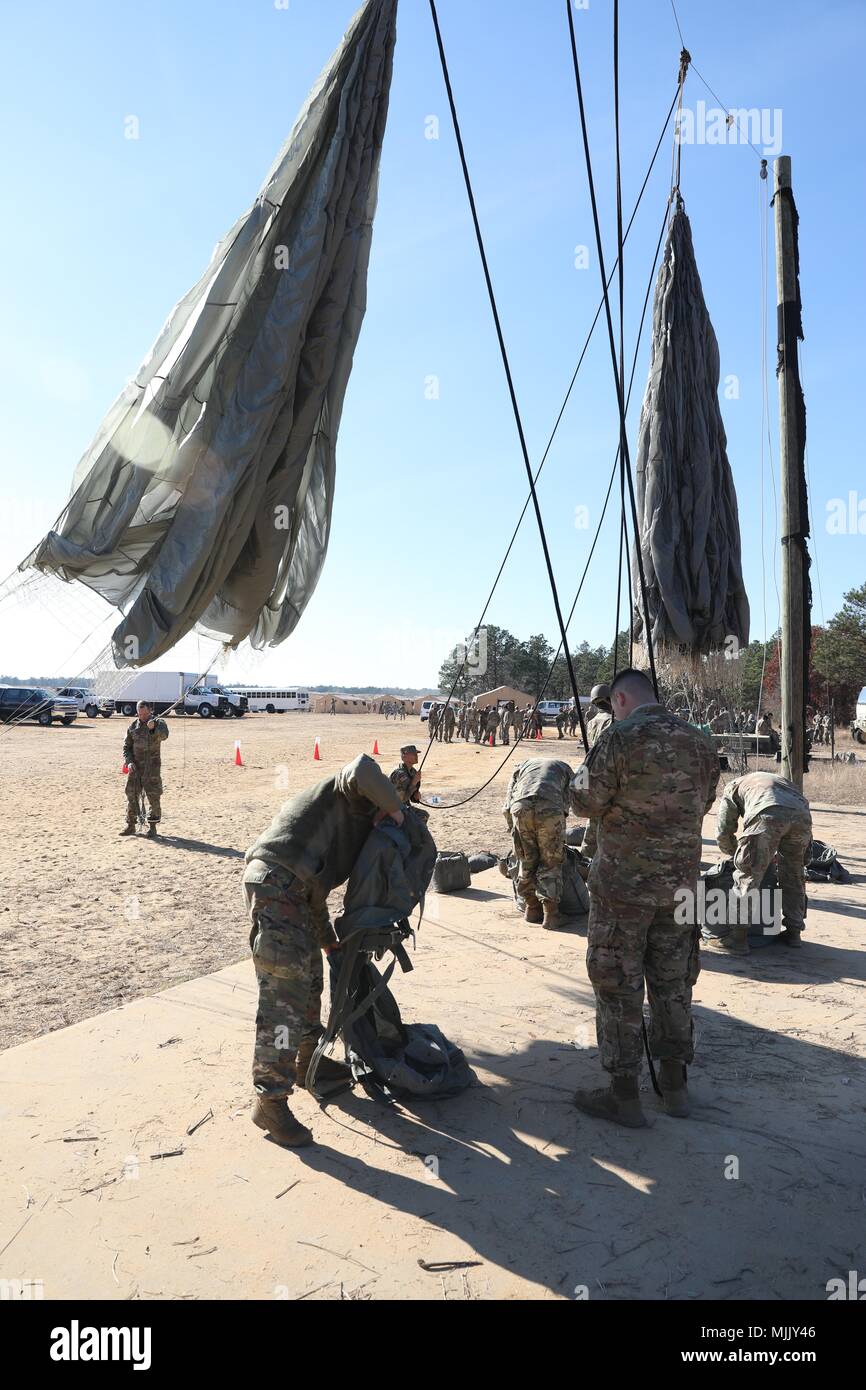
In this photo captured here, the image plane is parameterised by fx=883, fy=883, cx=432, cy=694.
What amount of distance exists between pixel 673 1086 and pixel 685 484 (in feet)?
14.6

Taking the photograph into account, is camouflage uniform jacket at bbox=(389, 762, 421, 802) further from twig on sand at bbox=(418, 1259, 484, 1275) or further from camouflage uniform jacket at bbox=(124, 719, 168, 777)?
camouflage uniform jacket at bbox=(124, 719, 168, 777)

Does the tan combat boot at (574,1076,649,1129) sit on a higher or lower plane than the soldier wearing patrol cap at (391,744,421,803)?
lower

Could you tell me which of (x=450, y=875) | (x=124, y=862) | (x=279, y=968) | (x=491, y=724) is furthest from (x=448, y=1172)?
(x=491, y=724)

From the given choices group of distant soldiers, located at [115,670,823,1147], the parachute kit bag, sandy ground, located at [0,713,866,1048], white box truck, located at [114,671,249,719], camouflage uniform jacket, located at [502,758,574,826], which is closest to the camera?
group of distant soldiers, located at [115,670,823,1147]

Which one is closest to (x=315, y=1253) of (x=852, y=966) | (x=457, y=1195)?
(x=457, y=1195)

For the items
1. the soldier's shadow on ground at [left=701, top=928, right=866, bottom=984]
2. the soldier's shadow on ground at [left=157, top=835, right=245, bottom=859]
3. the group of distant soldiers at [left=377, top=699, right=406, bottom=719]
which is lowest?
the soldier's shadow on ground at [left=157, top=835, right=245, bottom=859]

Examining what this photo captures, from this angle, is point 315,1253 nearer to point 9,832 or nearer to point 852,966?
point 852,966

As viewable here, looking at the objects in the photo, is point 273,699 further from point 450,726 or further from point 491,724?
point 491,724

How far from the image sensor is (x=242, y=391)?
13.4ft

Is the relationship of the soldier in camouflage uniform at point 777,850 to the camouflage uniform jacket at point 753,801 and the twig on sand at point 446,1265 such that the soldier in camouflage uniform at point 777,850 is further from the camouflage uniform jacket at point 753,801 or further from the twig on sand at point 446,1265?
the twig on sand at point 446,1265

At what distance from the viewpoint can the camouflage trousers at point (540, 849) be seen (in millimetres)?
7336

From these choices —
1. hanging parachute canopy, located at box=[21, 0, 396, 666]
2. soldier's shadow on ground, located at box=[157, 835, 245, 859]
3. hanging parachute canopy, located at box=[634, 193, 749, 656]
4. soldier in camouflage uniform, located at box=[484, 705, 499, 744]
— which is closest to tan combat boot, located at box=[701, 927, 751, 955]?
hanging parachute canopy, located at box=[634, 193, 749, 656]

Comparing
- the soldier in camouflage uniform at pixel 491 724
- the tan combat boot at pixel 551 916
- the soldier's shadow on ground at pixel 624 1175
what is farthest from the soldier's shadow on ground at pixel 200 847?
the soldier in camouflage uniform at pixel 491 724

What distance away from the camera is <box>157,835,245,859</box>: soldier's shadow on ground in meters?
11.5
